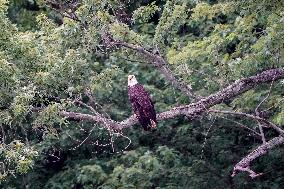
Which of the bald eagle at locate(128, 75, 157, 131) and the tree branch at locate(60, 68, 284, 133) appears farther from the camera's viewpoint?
the bald eagle at locate(128, 75, 157, 131)

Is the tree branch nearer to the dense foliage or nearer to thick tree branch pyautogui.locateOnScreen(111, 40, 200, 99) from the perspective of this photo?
the dense foliage

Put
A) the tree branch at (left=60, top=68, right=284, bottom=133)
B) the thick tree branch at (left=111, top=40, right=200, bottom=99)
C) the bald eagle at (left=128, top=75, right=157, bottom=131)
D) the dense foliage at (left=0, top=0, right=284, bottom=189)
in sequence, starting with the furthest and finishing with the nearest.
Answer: the thick tree branch at (left=111, top=40, right=200, bottom=99), the dense foliage at (left=0, top=0, right=284, bottom=189), the bald eagle at (left=128, top=75, right=157, bottom=131), the tree branch at (left=60, top=68, right=284, bottom=133)

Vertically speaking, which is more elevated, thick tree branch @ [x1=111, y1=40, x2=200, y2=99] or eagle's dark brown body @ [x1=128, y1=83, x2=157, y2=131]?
thick tree branch @ [x1=111, y1=40, x2=200, y2=99]

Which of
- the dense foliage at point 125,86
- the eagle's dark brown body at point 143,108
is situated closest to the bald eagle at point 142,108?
the eagle's dark brown body at point 143,108

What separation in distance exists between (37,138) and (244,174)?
2721mm

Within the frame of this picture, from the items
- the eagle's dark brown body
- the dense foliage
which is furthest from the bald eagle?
the dense foliage

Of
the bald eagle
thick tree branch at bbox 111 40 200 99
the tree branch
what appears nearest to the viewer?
the tree branch

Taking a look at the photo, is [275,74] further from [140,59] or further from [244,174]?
[244,174]

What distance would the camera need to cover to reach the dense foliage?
5.62 m

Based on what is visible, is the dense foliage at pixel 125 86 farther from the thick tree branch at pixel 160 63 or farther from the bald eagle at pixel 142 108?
the bald eagle at pixel 142 108

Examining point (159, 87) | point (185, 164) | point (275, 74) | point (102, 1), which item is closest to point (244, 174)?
point (185, 164)

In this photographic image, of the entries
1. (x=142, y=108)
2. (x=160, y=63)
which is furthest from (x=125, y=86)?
(x=142, y=108)

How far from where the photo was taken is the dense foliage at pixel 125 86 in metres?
5.62

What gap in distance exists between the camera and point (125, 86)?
8703 millimetres
